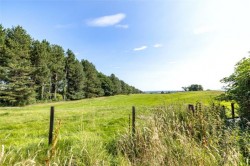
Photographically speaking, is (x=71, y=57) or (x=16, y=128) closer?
(x=16, y=128)

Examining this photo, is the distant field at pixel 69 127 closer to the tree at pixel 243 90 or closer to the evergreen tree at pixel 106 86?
the tree at pixel 243 90

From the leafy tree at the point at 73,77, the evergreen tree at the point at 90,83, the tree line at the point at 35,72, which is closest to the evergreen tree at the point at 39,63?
the tree line at the point at 35,72

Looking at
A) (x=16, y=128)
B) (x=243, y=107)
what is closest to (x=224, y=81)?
(x=243, y=107)

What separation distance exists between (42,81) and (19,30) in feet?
35.6

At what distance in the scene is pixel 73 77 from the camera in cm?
6362

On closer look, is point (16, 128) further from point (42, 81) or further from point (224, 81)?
point (42, 81)

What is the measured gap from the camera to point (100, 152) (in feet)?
17.1

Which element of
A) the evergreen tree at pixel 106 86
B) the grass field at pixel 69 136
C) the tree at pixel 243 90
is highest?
the evergreen tree at pixel 106 86

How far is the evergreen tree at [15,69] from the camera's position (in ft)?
135

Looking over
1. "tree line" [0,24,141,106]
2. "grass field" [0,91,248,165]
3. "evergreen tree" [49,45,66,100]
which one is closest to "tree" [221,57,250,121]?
"grass field" [0,91,248,165]

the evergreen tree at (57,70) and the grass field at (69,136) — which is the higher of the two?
the evergreen tree at (57,70)

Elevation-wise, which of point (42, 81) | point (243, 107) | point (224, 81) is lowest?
point (243, 107)

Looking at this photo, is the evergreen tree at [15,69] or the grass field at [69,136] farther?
the evergreen tree at [15,69]

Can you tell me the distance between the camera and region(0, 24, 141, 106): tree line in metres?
41.5
